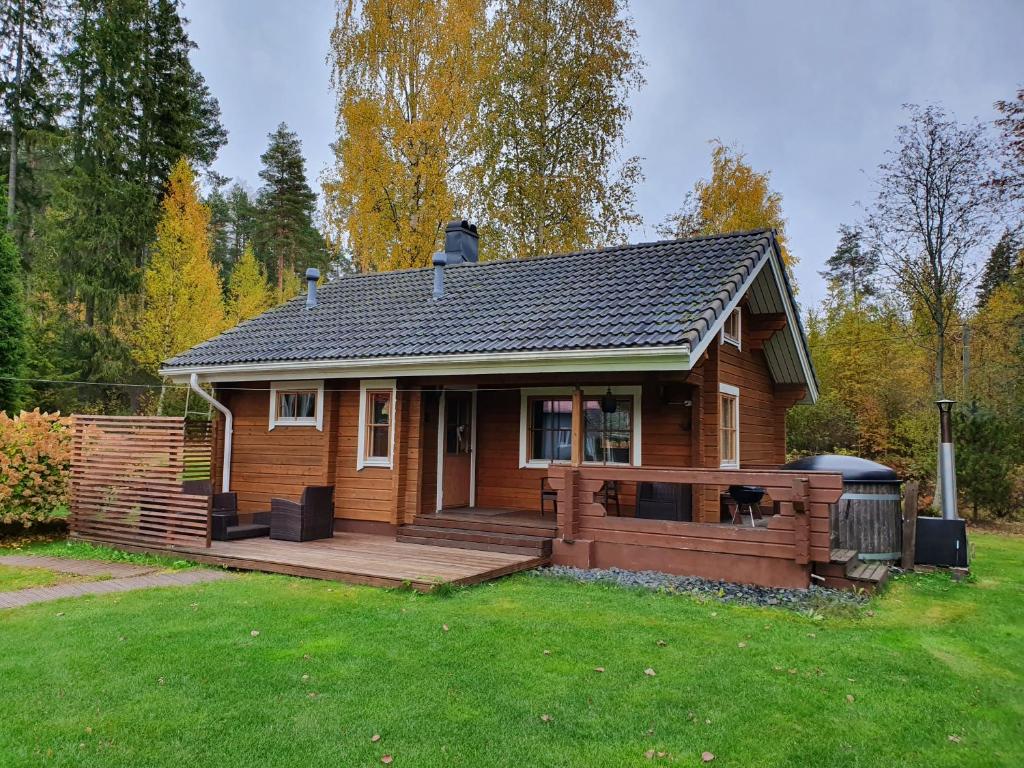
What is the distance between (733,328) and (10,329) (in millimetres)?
16030

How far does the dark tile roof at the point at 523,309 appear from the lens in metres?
8.33

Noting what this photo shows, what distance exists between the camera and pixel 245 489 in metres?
11.3

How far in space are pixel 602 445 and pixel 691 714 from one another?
573 cm

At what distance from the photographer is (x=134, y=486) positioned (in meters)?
9.20

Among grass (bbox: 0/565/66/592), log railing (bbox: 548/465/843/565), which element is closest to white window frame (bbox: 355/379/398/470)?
log railing (bbox: 548/465/843/565)

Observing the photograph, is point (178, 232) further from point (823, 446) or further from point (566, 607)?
point (823, 446)

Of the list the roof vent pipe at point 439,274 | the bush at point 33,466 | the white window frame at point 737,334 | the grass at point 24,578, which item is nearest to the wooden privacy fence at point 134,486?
the bush at point 33,466

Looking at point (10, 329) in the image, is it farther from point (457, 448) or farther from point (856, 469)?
point (856, 469)

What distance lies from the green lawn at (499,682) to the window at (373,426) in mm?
3742

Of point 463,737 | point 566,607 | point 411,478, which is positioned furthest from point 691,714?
point 411,478

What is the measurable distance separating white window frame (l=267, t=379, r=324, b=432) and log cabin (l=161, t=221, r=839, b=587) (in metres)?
→ 0.03

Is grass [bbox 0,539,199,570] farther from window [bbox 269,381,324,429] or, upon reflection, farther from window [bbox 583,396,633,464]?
window [bbox 583,396,633,464]

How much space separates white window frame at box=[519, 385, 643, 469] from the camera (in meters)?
9.20

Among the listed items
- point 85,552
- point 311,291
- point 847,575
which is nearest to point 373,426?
point 85,552
